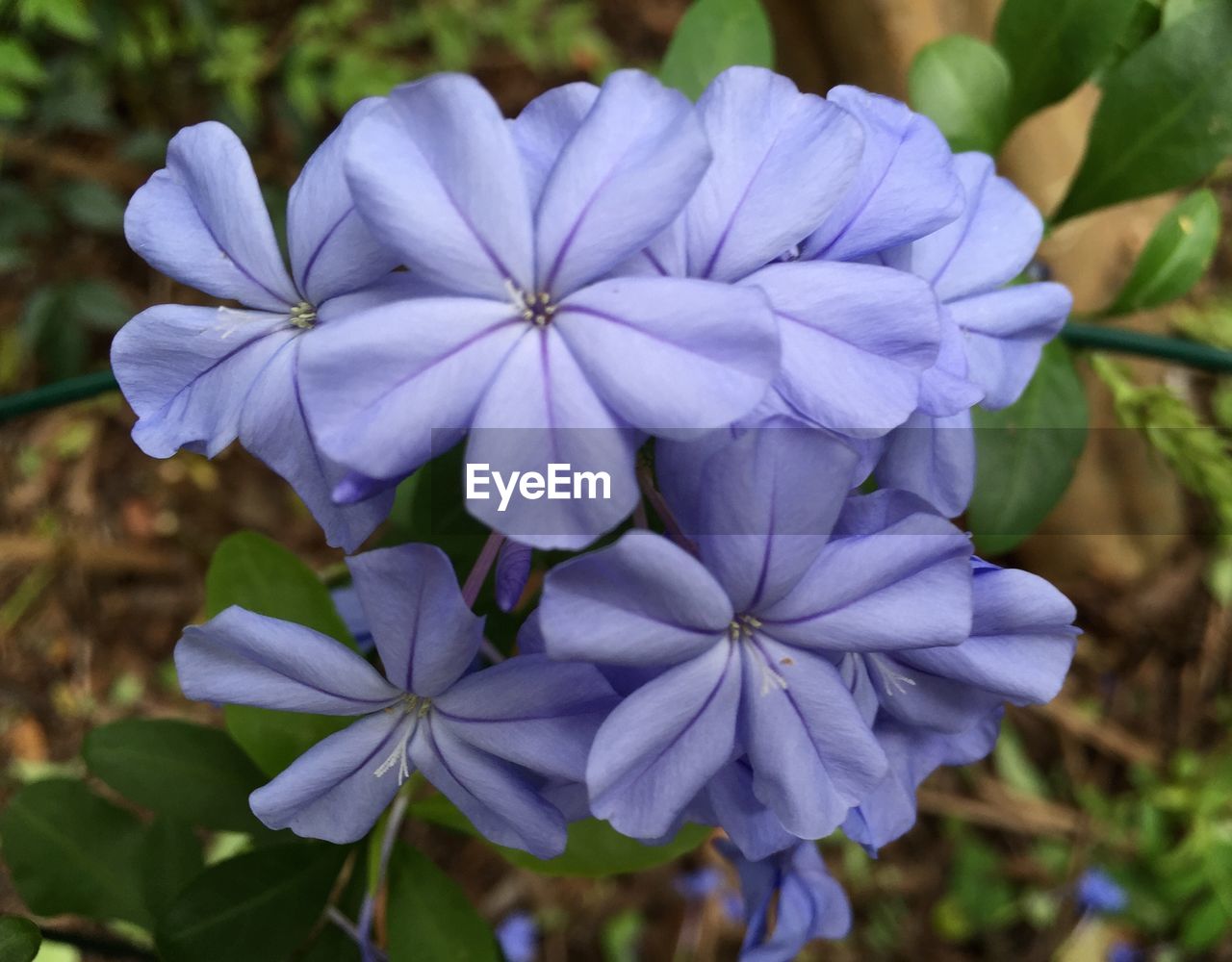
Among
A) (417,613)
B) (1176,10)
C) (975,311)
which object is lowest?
(417,613)

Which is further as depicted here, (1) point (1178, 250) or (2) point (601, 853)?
(1) point (1178, 250)

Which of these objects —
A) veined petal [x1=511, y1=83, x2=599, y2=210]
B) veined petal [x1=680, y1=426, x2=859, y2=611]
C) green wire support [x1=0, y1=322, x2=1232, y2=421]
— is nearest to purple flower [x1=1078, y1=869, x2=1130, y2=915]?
green wire support [x1=0, y1=322, x2=1232, y2=421]

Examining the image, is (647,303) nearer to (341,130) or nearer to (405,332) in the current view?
(405,332)

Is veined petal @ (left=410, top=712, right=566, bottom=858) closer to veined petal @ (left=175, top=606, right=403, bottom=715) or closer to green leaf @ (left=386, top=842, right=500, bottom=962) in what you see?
veined petal @ (left=175, top=606, right=403, bottom=715)

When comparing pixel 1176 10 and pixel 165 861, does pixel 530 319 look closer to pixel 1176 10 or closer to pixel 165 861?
pixel 165 861

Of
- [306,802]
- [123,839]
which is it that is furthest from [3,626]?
[306,802]

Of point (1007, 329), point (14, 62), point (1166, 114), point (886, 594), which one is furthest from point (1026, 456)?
point (14, 62)
